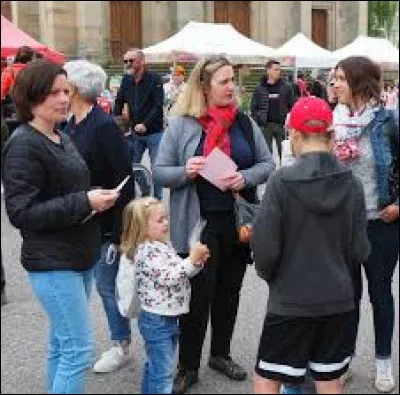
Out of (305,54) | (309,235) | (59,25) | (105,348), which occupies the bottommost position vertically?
(105,348)

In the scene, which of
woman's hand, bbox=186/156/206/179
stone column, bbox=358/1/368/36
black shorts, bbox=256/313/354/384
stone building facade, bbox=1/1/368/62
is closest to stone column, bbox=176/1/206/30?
stone building facade, bbox=1/1/368/62

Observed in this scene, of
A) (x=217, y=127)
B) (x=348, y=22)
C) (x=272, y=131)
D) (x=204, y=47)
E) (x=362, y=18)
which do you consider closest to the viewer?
(x=217, y=127)

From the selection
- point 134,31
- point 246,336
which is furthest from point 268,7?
point 246,336

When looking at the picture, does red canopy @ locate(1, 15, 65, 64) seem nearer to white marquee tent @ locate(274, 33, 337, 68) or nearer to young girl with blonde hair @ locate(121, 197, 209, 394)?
white marquee tent @ locate(274, 33, 337, 68)

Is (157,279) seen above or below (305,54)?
below

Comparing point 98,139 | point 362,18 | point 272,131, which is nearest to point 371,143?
point 98,139

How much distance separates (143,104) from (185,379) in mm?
5659

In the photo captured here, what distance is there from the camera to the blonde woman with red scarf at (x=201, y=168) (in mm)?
4211

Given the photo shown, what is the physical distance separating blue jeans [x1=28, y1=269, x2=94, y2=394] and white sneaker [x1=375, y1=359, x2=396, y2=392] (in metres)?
1.77

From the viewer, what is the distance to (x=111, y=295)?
4652mm

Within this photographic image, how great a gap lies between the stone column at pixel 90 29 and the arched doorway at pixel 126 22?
142 cm

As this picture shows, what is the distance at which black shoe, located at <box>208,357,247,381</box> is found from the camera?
4469mm

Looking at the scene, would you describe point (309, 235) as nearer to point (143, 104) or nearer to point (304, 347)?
point (304, 347)

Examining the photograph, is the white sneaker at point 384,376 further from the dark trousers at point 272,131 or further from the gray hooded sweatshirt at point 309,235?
the dark trousers at point 272,131
